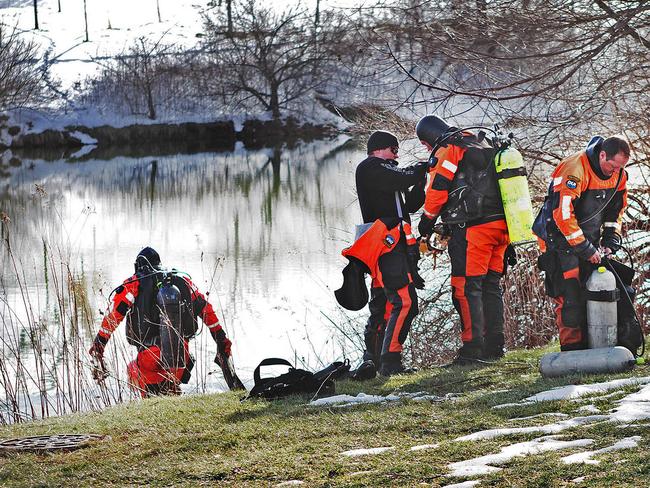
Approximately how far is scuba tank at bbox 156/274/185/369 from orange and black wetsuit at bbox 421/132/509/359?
7.57 ft

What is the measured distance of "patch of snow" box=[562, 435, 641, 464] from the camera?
4.55 meters

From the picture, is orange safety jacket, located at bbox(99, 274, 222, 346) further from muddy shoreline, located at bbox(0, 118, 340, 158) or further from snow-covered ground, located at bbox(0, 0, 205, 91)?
snow-covered ground, located at bbox(0, 0, 205, 91)

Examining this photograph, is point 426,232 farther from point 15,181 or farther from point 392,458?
point 15,181

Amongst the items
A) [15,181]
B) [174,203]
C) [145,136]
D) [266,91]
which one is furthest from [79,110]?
[174,203]

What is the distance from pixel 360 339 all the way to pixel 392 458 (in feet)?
23.9

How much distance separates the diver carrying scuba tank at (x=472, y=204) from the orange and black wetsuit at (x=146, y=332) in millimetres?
2097

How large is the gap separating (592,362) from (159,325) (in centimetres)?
378

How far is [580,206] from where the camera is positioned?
7625 mm

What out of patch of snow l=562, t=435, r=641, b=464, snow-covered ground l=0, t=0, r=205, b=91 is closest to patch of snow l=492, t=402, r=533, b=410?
patch of snow l=562, t=435, r=641, b=464

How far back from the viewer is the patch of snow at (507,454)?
15.2ft

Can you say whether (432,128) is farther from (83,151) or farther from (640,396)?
(83,151)

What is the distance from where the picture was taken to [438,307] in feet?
40.7

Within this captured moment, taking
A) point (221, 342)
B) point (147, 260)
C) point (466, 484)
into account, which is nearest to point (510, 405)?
point (466, 484)

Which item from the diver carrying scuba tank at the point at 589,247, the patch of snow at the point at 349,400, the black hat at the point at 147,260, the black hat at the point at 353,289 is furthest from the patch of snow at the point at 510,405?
the black hat at the point at 147,260
